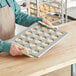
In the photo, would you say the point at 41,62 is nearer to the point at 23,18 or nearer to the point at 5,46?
the point at 5,46

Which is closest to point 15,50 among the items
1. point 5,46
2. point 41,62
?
point 5,46

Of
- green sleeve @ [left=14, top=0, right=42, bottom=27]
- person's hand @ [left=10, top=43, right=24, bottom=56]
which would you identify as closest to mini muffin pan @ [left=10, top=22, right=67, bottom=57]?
person's hand @ [left=10, top=43, right=24, bottom=56]

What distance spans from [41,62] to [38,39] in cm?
29

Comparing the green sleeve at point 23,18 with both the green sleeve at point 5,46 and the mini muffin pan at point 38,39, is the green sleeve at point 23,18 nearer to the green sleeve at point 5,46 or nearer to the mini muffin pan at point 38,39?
the mini muffin pan at point 38,39

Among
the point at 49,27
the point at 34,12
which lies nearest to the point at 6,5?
the point at 49,27

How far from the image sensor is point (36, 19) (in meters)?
2.30

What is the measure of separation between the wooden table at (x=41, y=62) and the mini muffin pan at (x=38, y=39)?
6 centimetres

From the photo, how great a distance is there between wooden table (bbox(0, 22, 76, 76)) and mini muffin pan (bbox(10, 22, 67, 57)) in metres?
0.06

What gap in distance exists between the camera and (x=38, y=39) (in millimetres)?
1925

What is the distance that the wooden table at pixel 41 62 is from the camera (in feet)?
5.19

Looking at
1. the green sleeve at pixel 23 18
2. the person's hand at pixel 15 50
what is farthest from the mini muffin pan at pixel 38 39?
the green sleeve at pixel 23 18

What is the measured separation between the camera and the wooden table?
5.19ft

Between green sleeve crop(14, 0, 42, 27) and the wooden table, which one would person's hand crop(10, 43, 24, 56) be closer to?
the wooden table

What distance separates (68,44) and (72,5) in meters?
4.72
